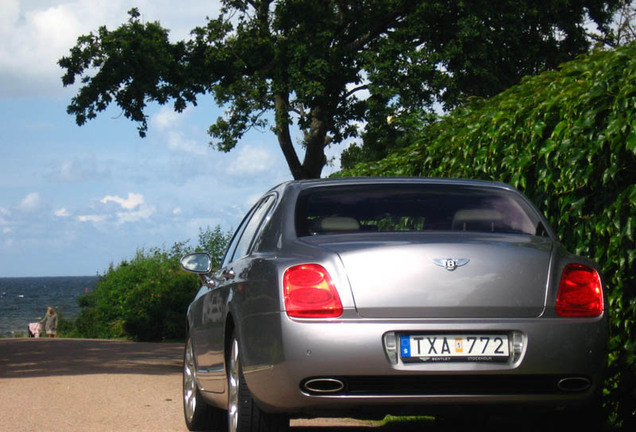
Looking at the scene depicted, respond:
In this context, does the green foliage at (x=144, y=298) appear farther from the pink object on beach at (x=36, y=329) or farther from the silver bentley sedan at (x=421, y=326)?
the silver bentley sedan at (x=421, y=326)

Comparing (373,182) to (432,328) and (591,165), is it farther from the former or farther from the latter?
(432,328)

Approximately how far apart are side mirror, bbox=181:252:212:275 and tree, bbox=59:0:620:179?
1692 cm

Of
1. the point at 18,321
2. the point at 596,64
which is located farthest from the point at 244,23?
the point at 18,321

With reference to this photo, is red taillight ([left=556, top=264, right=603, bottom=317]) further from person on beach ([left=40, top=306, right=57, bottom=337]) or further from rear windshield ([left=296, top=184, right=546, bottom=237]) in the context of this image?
person on beach ([left=40, top=306, right=57, bottom=337])

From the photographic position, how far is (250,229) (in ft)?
23.3

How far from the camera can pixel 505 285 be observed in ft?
16.9

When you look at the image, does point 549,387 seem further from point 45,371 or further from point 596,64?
point 45,371

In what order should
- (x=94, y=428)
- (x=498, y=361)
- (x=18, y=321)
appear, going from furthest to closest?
(x=18, y=321)
(x=94, y=428)
(x=498, y=361)

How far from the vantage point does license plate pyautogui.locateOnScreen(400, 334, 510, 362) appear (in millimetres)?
5000

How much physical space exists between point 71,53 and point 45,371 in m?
12.5

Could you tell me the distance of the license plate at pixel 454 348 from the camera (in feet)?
16.4

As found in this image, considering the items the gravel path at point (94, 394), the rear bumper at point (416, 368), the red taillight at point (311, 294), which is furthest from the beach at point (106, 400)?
the red taillight at point (311, 294)

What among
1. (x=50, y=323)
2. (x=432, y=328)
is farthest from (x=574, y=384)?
(x=50, y=323)

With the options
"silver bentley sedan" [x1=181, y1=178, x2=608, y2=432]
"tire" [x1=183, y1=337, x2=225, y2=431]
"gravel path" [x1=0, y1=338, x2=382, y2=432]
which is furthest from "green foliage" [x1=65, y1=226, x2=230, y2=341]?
"silver bentley sedan" [x1=181, y1=178, x2=608, y2=432]
